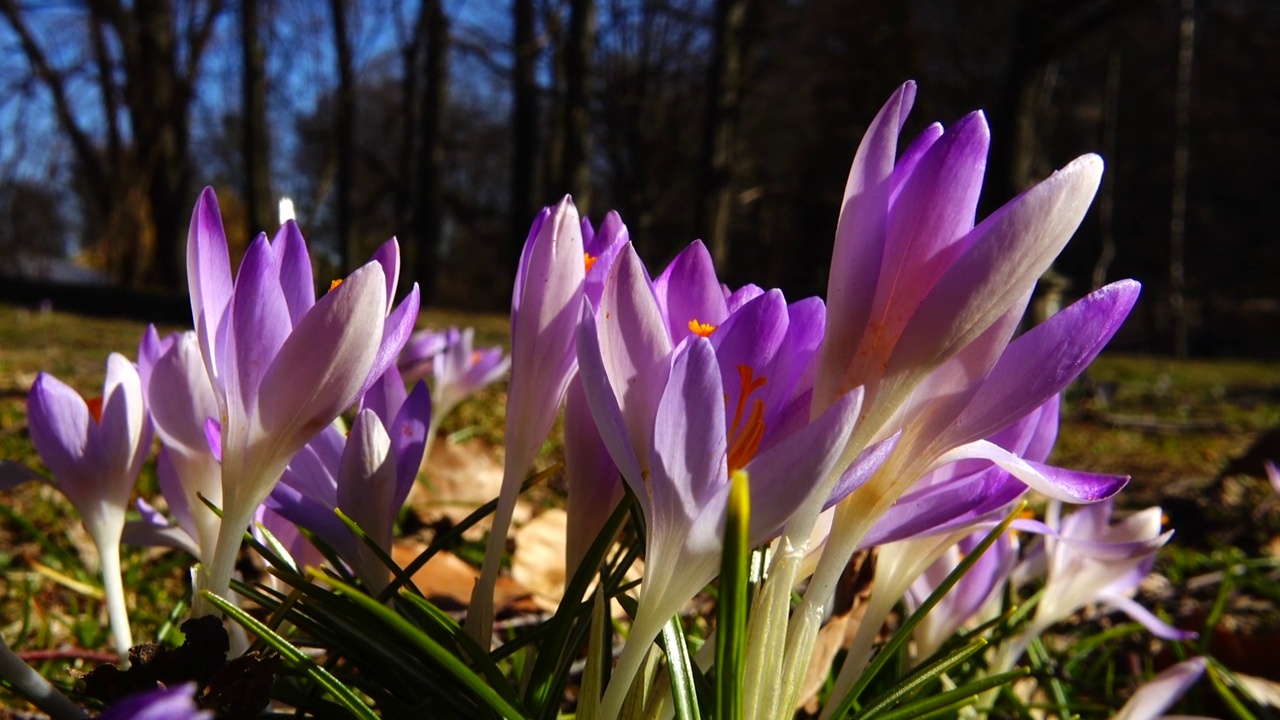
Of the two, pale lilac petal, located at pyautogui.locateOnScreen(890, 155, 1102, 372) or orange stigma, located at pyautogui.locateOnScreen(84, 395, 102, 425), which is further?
orange stigma, located at pyautogui.locateOnScreen(84, 395, 102, 425)

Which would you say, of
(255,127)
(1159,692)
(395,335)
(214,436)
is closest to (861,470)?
(395,335)

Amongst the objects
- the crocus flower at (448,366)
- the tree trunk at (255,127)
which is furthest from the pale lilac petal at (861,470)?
the tree trunk at (255,127)

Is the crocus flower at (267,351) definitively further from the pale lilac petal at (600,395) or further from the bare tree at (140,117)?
the bare tree at (140,117)

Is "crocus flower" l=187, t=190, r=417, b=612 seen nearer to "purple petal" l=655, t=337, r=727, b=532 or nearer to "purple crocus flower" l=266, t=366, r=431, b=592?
"purple crocus flower" l=266, t=366, r=431, b=592

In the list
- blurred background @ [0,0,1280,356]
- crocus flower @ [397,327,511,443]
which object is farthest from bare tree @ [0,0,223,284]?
crocus flower @ [397,327,511,443]

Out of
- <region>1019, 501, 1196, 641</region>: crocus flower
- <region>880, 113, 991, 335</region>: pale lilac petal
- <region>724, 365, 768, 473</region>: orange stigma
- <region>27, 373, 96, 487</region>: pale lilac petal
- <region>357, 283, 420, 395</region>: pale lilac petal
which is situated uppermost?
<region>880, 113, 991, 335</region>: pale lilac petal

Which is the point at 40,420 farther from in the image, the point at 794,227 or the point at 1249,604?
the point at 794,227

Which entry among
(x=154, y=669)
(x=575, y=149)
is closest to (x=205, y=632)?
(x=154, y=669)
